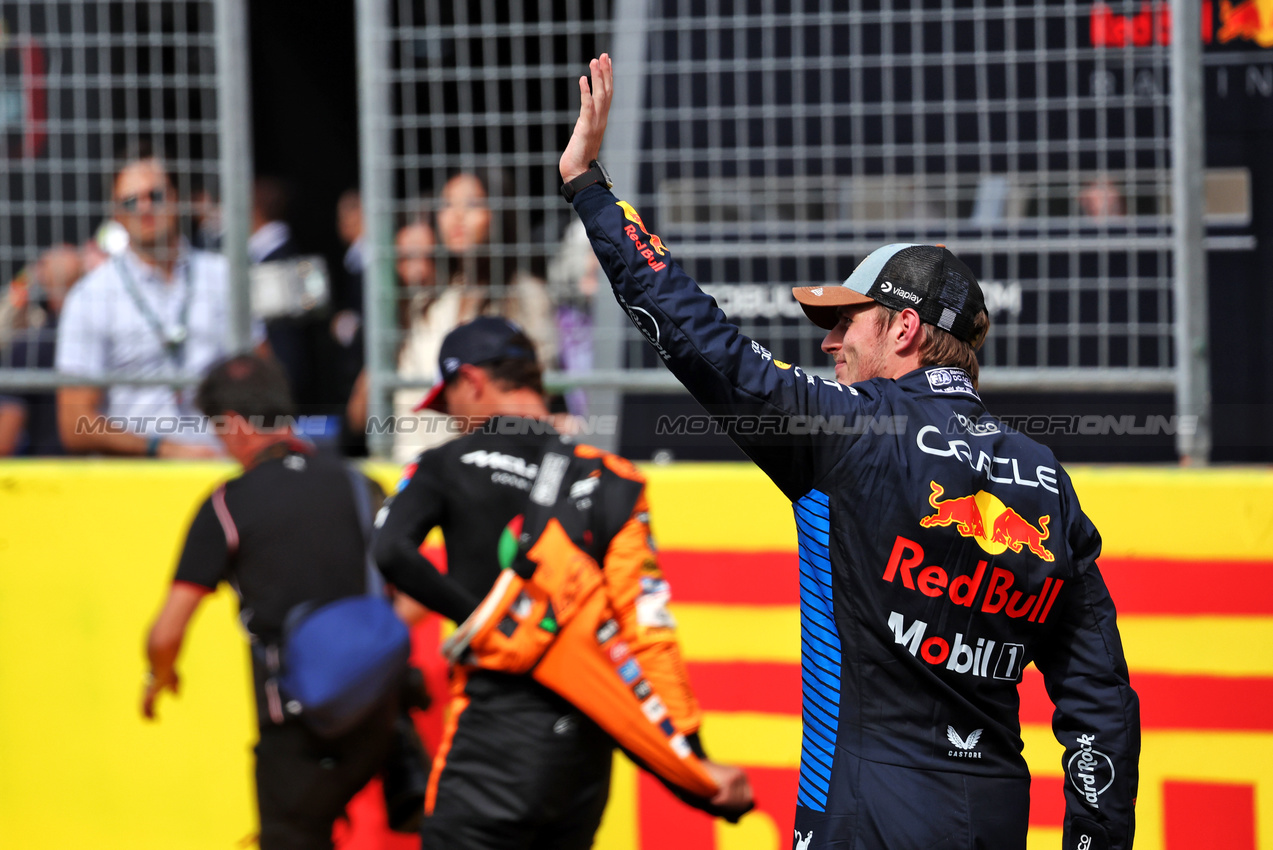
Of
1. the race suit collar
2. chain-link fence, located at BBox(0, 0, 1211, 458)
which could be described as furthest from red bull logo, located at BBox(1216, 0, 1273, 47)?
the race suit collar

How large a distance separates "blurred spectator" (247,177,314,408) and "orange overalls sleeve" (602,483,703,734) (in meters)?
3.37

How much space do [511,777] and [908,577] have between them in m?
1.55

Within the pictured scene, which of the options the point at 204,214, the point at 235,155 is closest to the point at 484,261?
the point at 235,155

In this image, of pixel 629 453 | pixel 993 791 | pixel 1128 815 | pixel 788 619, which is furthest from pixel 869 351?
pixel 629 453

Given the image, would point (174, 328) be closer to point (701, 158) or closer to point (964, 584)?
point (701, 158)

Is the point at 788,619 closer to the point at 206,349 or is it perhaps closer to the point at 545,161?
the point at 545,161

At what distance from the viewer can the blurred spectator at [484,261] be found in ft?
15.4

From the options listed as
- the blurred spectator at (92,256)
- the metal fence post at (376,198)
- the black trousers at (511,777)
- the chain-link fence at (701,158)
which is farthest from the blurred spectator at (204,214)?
the black trousers at (511,777)

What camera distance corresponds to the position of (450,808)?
3418 millimetres

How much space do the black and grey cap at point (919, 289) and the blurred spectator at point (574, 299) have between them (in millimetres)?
2308

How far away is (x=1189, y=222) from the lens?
4.27m

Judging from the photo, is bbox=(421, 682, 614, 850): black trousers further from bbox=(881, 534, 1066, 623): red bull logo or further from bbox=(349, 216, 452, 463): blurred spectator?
bbox=(349, 216, 452, 463): blurred spectator

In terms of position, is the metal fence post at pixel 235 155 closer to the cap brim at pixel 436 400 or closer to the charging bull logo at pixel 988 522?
the cap brim at pixel 436 400
